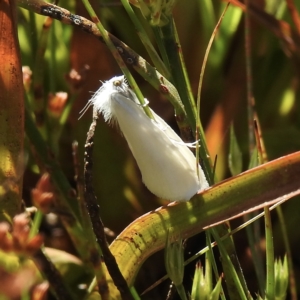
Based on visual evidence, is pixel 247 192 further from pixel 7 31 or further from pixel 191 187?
pixel 7 31

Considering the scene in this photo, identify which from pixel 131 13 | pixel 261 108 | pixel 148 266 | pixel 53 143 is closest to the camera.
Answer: pixel 131 13

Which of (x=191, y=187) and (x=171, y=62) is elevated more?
(x=171, y=62)

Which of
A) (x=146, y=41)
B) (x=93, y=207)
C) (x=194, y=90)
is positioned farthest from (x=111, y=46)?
(x=194, y=90)

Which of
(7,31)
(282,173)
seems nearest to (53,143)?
(7,31)

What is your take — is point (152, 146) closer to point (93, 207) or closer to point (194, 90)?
point (93, 207)

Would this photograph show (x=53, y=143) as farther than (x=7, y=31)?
Yes
